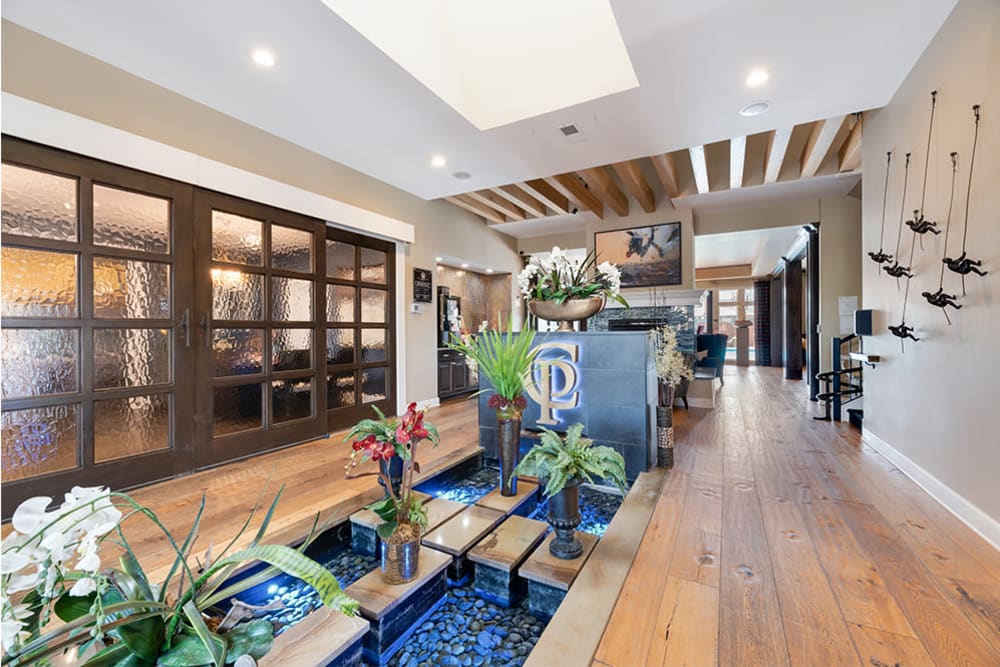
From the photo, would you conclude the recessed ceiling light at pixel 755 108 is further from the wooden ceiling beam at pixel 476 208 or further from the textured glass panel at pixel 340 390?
the textured glass panel at pixel 340 390

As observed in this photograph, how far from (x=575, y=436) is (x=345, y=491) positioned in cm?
162

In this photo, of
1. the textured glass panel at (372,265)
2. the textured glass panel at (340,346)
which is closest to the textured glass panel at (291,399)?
the textured glass panel at (340,346)

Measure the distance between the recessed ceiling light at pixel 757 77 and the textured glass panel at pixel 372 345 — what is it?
4.07 metres

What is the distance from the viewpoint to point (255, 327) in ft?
11.1

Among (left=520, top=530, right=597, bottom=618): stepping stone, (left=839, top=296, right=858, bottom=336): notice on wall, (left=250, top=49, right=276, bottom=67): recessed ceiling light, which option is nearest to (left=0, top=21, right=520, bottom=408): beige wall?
(left=250, top=49, right=276, bottom=67): recessed ceiling light

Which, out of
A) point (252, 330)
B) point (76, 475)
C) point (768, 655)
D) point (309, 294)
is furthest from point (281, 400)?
point (768, 655)

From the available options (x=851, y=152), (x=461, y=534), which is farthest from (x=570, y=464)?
(x=851, y=152)

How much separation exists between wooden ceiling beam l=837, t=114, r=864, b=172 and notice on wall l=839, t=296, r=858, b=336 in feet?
5.82

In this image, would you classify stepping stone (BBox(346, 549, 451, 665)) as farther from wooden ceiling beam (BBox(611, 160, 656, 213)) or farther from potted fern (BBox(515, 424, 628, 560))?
wooden ceiling beam (BBox(611, 160, 656, 213))

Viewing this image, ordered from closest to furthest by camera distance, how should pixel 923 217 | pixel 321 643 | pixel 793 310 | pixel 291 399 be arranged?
pixel 321 643 → pixel 923 217 → pixel 291 399 → pixel 793 310

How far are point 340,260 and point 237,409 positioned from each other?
1763 mm

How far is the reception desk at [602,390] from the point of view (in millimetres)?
2770

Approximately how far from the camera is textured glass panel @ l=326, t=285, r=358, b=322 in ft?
13.5

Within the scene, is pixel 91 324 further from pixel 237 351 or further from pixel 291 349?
pixel 291 349
